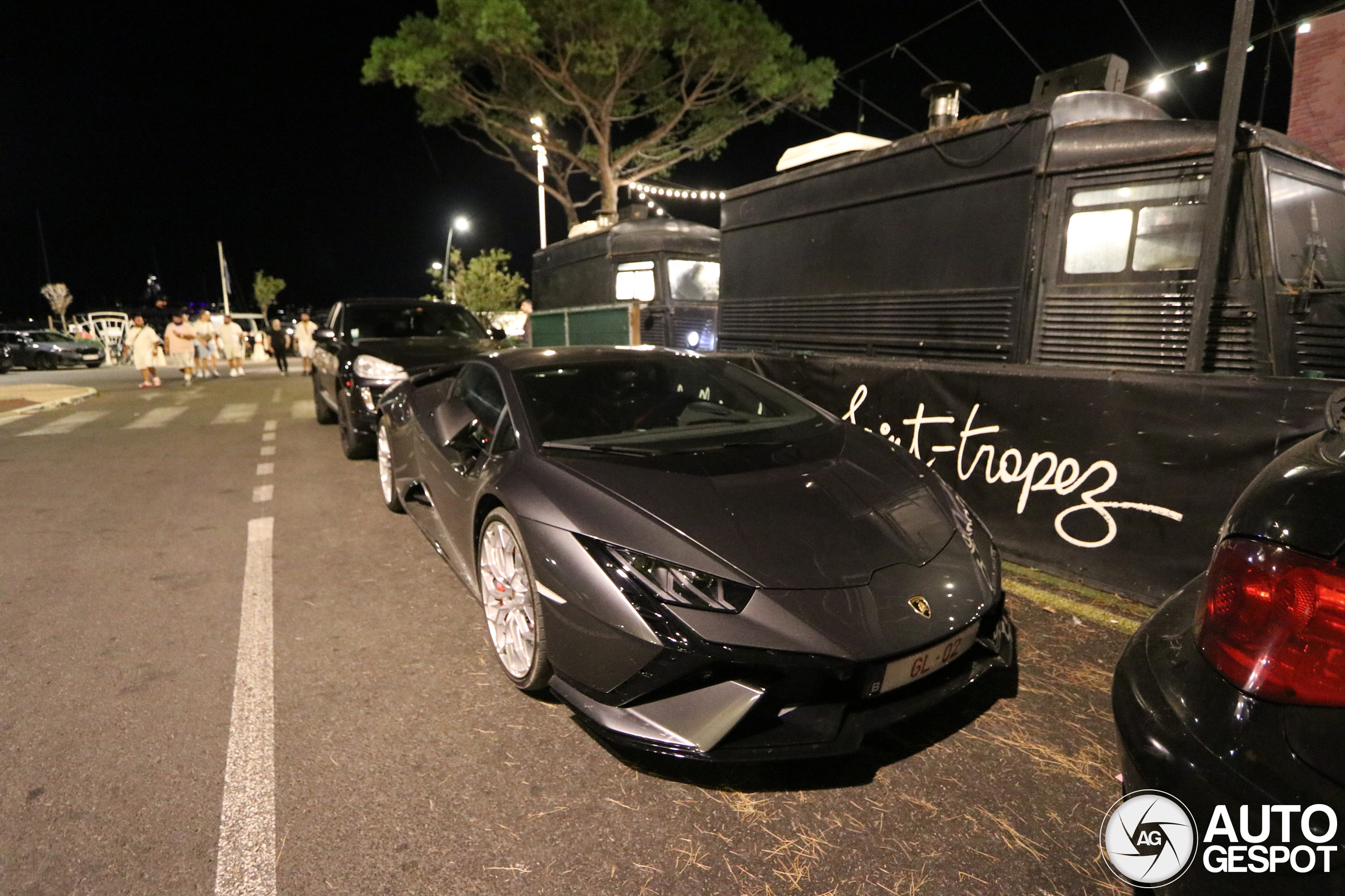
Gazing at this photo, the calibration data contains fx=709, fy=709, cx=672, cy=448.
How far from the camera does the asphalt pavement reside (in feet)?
6.25

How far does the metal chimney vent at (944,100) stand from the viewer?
665cm

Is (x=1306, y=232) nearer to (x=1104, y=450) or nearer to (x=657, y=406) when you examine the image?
(x=1104, y=450)

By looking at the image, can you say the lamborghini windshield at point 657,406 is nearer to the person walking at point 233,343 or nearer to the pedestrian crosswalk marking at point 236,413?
the pedestrian crosswalk marking at point 236,413

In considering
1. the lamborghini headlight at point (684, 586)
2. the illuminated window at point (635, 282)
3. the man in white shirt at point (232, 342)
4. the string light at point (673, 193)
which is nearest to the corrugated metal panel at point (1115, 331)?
the lamborghini headlight at point (684, 586)

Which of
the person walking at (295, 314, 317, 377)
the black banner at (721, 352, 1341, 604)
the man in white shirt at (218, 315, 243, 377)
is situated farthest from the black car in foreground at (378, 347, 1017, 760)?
the man in white shirt at (218, 315, 243, 377)

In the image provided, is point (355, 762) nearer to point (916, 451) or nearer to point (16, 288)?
point (916, 451)

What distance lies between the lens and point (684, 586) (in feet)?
7.07

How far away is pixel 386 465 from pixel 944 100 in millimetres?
5991

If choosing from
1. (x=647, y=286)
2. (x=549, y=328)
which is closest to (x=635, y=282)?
(x=647, y=286)

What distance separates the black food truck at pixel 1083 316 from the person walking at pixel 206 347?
17.3 metres

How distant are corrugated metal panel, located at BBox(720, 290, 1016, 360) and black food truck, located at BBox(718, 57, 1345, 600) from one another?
22 mm

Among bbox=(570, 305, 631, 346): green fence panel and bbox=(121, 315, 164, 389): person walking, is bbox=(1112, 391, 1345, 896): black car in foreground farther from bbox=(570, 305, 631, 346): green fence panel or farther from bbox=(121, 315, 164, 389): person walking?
bbox=(121, 315, 164, 389): person walking

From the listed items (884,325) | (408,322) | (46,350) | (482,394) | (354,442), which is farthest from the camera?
(46,350)

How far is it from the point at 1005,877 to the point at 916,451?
2978mm
